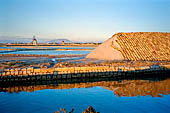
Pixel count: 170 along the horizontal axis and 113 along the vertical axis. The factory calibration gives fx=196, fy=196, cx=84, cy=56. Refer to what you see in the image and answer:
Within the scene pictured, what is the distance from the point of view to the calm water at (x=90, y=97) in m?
5.04

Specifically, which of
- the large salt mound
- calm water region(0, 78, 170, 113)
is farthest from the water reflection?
the large salt mound

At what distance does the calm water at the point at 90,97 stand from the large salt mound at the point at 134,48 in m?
5.13

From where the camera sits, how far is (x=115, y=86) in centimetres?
733

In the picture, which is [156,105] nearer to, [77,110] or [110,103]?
[110,103]


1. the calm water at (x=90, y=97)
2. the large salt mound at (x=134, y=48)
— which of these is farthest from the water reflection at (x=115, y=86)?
the large salt mound at (x=134, y=48)

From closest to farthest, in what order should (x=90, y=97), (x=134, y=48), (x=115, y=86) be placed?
(x=90, y=97) < (x=115, y=86) < (x=134, y=48)

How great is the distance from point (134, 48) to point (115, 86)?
7.07 metres

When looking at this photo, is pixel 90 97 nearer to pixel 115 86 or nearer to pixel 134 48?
pixel 115 86

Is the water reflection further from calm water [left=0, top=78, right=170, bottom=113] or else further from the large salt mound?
the large salt mound

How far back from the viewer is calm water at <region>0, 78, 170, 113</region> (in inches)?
198

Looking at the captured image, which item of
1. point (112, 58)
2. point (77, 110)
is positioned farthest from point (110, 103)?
point (112, 58)

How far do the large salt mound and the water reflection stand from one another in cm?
467

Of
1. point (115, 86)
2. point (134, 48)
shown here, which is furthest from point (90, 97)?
point (134, 48)

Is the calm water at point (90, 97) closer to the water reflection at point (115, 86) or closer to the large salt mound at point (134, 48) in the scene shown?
the water reflection at point (115, 86)
